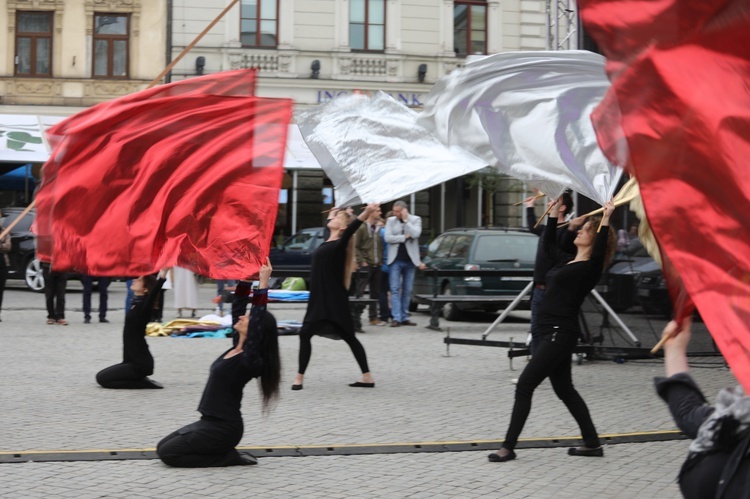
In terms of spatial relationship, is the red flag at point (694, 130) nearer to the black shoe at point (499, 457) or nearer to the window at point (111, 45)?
the black shoe at point (499, 457)

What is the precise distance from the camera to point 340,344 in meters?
15.2

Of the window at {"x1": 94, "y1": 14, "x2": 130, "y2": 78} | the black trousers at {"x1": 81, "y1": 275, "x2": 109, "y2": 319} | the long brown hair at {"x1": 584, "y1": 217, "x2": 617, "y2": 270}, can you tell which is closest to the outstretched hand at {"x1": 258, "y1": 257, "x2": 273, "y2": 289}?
the long brown hair at {"x1": 584, "y1": 217, "x2": 617, "y2": 270}

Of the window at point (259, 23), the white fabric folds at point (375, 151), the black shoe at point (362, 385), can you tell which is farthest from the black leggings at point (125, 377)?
A: the window at point (259, 23)

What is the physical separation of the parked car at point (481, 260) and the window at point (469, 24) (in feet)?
51.7

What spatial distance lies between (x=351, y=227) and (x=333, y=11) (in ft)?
77.4

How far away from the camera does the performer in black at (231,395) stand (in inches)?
295

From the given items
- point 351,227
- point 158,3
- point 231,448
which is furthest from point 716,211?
point 158,3

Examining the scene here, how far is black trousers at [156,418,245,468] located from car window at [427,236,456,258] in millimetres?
12487

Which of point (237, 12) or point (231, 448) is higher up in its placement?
point (237, 12)

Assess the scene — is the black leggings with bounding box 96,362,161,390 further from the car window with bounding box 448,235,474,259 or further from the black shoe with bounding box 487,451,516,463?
the car window with bounding box 448,235,474,259

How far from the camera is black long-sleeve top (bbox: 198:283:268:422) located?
7652 millimetres

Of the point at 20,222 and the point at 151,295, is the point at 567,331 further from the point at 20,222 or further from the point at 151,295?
the point at 20,222

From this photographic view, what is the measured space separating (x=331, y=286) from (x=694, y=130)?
304 inches

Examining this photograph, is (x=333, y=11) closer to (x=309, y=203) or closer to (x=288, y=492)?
(x=309, y=203)
